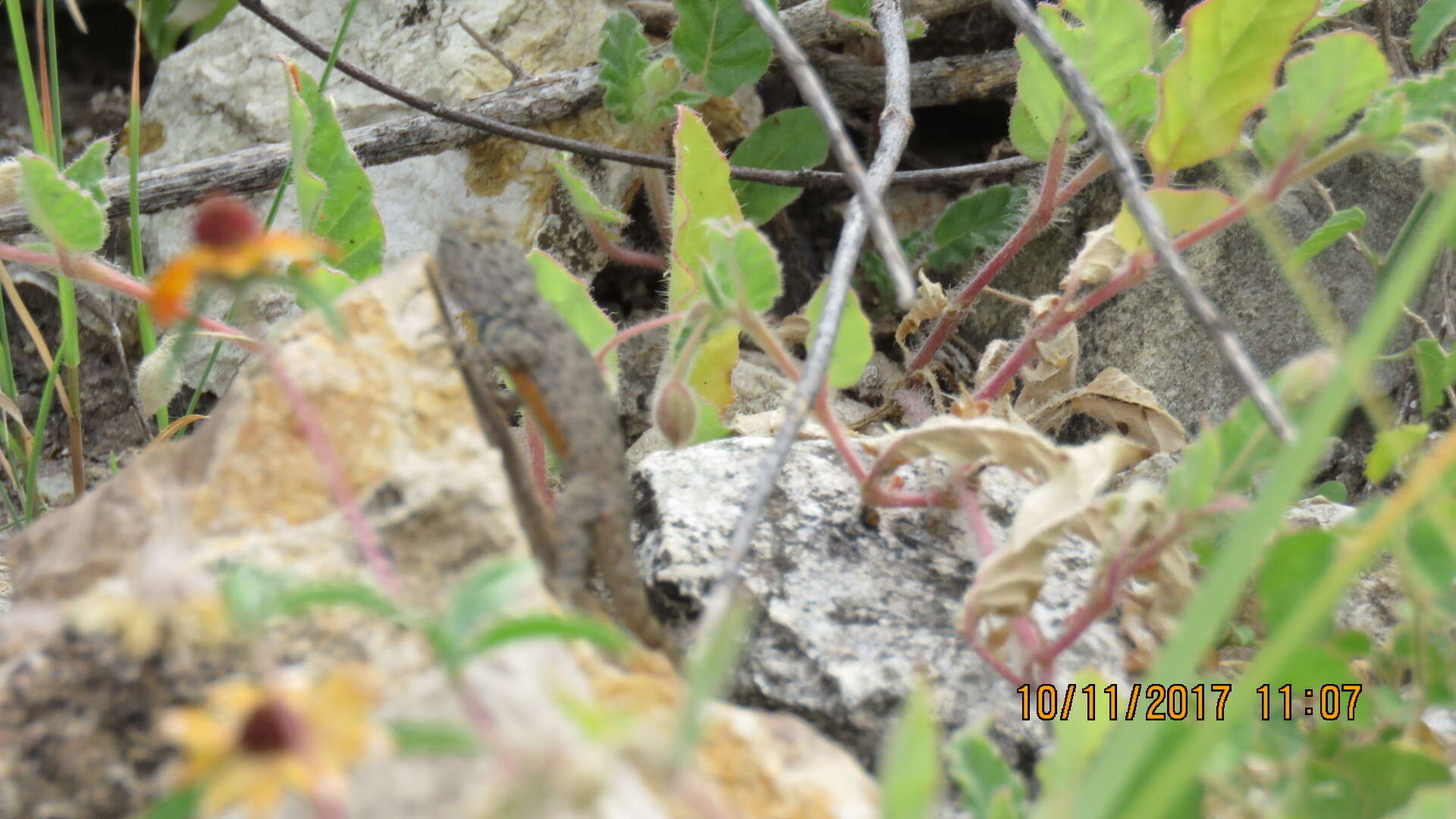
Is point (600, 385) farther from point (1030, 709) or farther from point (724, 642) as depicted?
point (724, 642)

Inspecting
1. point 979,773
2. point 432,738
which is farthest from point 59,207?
point 979,773

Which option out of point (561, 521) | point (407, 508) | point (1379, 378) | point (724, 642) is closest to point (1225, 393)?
point (1379, 378)

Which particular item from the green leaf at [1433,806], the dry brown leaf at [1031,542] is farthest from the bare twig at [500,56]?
the green leaf at [1433,806]

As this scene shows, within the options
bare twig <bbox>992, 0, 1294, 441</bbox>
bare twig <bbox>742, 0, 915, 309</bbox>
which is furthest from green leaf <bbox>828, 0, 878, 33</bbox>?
bare twig <bbox>742, 0, 915, 309</bbox>

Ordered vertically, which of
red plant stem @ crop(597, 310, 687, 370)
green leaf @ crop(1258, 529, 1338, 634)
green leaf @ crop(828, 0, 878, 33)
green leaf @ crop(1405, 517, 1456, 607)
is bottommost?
green leaf @ crop(1405, 517, 1456, 607)

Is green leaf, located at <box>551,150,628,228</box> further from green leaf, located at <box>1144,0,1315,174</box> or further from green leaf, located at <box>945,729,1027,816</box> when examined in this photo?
green leaf, located at <box>945,729,1027,816</box>

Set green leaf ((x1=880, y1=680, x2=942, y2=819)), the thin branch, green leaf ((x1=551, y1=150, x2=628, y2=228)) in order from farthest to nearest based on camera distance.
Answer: the thin branch → green leaf ((x1=551, y1=150, x2=628, y2=228)) → green leaf ((x1=880, y1=680, x2=942, y2=819))

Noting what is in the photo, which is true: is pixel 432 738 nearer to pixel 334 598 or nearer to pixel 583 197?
pixel 334 598
